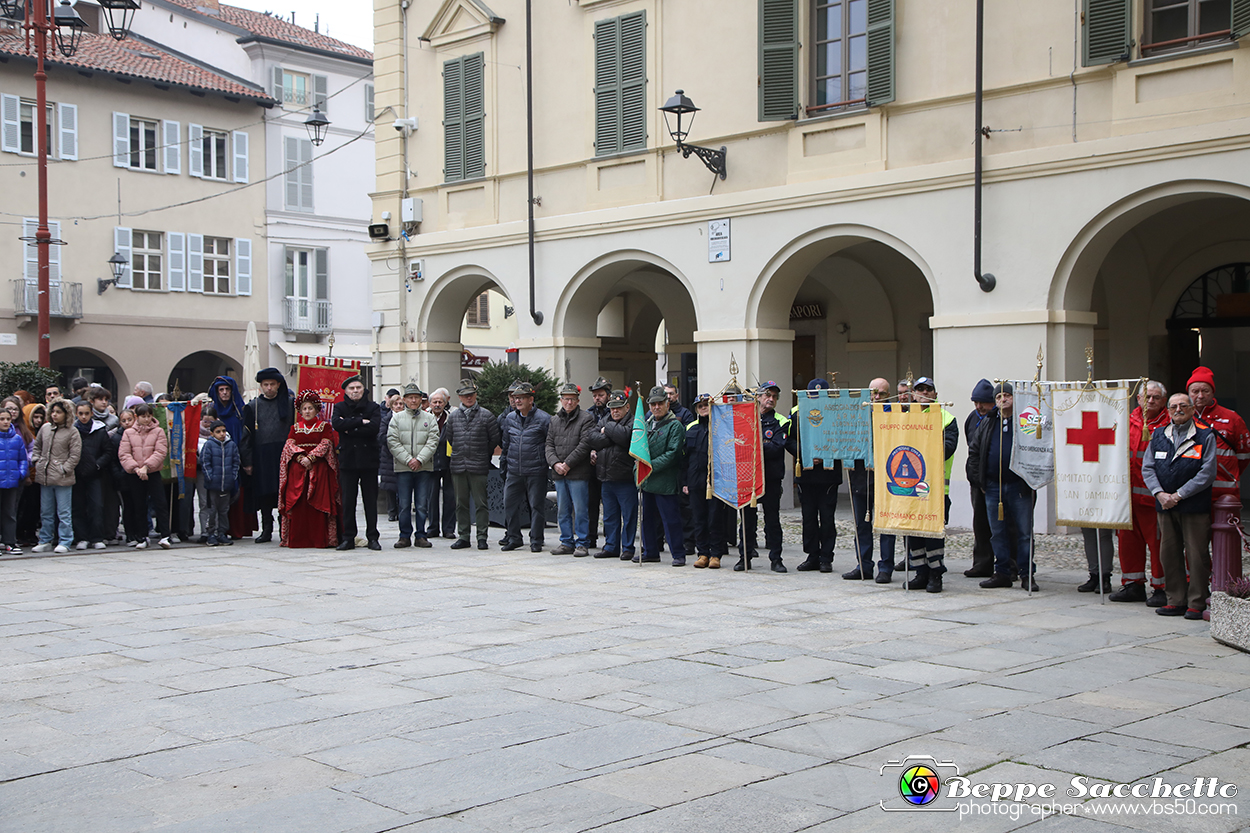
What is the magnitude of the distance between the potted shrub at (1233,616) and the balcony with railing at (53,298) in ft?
98.6

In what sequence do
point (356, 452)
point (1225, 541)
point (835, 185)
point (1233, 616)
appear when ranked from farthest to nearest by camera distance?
1. point (835, 185)
2. point (356, 452)
3. point (1225, 541)
4. point (1233, 616)

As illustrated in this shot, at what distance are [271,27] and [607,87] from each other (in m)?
25.2

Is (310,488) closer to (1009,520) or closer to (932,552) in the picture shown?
(932,552)

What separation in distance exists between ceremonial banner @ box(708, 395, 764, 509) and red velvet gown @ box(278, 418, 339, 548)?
4.73m

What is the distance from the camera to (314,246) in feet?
126

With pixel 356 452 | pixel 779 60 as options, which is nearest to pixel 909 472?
pixel 356 452

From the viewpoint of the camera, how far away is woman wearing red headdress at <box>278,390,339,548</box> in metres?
14.4

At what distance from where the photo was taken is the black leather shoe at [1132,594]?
1020 cm

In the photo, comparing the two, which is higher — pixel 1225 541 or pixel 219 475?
pixel 219 475

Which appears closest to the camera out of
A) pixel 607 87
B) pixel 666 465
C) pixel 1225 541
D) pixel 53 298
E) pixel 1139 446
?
pixel 1225 541

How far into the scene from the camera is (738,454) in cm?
1231

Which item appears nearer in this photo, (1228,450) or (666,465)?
(1228,450)

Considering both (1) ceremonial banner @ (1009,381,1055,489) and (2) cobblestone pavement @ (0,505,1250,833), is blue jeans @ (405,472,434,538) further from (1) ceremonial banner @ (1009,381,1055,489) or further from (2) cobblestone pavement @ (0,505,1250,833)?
(1) ceremonial banner @ (1009,381,1055,489)

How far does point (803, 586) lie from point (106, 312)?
27.6 metres
